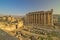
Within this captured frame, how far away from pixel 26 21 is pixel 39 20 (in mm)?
3484

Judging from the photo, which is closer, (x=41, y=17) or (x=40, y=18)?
(x=41, y=17)

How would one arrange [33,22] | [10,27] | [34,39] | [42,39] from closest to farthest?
[34,39] → [42,39] → [10,27] → [33,22]

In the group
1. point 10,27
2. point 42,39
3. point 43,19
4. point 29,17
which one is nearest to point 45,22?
point 43,19

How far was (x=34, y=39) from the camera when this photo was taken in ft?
27.2

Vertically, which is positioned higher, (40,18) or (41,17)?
(41,17)

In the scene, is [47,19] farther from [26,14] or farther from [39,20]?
[26,14]

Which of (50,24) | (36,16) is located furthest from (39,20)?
(50,24)

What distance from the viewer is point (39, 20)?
1978 cm

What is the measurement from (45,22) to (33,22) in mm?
2618

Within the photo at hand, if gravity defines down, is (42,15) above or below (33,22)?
above

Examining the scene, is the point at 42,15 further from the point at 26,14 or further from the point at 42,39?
the point at 42,39

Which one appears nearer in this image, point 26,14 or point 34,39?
point 34,39

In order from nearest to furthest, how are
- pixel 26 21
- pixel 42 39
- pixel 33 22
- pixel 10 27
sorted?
pixel 42 39
pixel 10 27
pixel 33 22
pixel 26 21

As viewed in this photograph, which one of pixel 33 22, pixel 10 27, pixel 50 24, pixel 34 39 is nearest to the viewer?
pixel 34 39
